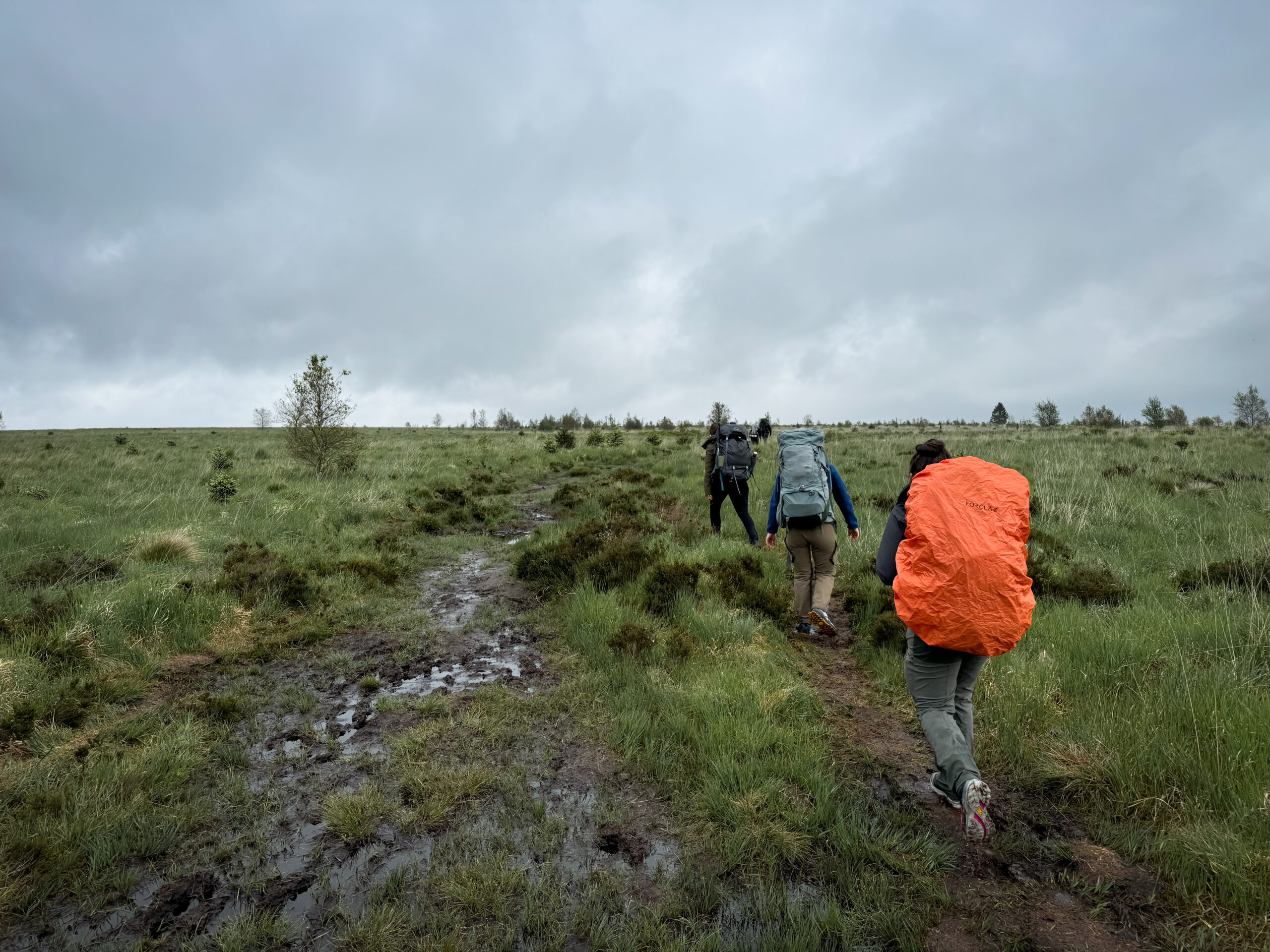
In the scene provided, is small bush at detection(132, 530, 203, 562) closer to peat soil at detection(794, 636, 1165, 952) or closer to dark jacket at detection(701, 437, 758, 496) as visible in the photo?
dark jacket at detection(701, 437, 758, 496)

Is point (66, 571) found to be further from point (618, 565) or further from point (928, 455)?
point (928, 455)

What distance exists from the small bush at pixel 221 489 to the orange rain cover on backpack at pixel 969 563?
1304 cm

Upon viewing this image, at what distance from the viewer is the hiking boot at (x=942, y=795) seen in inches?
128

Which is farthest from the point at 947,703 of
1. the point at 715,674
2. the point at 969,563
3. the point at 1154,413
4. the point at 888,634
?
the point at 1154,413

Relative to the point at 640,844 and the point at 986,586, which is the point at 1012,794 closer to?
the point at 986,586

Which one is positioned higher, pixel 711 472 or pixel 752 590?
pixel 711 472

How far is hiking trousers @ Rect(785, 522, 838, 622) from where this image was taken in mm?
5934

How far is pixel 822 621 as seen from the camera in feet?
20.1

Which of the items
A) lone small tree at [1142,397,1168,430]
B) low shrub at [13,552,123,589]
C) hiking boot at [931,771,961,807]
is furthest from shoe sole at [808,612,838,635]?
lone small tree at [1142,397,1168,430]

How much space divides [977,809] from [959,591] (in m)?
1.18

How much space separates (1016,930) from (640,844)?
71.9 inches

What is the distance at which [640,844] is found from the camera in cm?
313

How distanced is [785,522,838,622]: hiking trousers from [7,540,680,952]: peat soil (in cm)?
297

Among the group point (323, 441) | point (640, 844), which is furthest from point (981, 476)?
point (323, 441)
